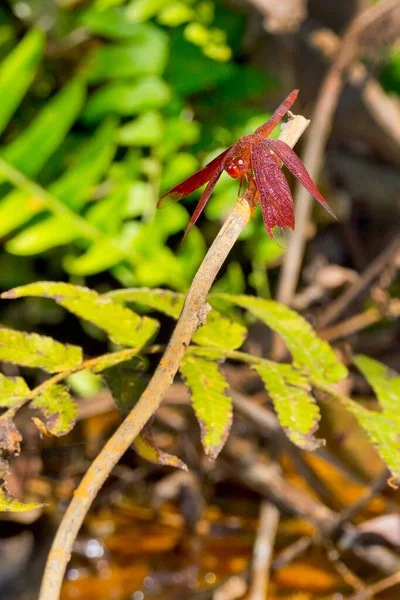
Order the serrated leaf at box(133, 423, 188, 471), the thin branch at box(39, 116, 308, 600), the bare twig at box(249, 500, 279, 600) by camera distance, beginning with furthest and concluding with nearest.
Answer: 1. the bare twig at box(249, 500, 279, 600)
2. the serrated leaf at box(133, 423, 188, 471)
3. the thin branch at box(39, 116, 308, 600)

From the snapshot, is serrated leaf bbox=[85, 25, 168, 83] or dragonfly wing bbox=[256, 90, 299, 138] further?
serrated leaf bbox=[85, 25, 168, 83]

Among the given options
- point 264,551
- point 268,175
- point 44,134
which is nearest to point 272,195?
point 268,175

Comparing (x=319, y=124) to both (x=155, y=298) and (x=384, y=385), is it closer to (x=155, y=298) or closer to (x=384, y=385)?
(x=384, y=385)

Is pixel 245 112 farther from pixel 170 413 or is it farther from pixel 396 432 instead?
pixel 396 432

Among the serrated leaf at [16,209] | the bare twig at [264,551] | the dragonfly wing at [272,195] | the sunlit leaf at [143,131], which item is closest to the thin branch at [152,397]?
the dragonfly wing at [272,195]

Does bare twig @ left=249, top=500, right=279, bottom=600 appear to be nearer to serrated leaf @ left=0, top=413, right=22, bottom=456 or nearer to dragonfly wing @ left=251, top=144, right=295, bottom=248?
serrated leaf @ left=0, top=413, right=22, bottom=456

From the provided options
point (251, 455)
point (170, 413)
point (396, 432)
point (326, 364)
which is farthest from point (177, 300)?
point (170, 413)

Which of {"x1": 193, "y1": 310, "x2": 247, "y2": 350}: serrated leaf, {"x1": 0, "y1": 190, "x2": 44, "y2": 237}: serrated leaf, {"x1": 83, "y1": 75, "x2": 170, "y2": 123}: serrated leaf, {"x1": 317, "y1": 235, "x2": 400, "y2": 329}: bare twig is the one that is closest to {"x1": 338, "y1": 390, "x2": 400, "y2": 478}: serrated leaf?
{"x1": 193, "y1": 310, "x2": 247, "y2": 350}: serrated leaf

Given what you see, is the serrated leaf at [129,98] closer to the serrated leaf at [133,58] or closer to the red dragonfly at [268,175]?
the serrated leaf at [133,58]
